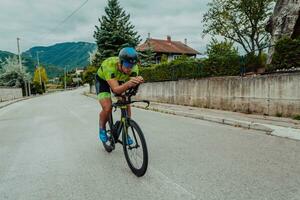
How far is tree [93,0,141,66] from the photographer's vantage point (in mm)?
29703

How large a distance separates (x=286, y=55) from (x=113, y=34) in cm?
2209

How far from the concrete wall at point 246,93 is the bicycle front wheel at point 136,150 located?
6.52m

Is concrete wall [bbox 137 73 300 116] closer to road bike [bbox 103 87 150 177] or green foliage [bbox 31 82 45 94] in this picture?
road bike [bbox 103 87 150 177]

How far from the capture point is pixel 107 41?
98.0 feet

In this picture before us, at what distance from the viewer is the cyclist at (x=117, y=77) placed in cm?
404

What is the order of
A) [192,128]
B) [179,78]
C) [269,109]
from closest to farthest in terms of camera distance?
[192,128] → [269,109] → [179,78]

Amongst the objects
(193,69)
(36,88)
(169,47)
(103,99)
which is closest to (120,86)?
(103,99)

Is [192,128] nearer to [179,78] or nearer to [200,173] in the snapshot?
[200,173]

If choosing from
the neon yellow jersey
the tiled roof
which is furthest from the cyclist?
the tiled roof

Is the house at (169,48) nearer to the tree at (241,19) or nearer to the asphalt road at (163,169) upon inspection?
the tree at (241,19)

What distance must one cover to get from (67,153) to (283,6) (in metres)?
13.4

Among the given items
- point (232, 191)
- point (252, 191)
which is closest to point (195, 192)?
point (232, 191)

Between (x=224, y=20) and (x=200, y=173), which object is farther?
(x=224, y=20)

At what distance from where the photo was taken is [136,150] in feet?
13.7
